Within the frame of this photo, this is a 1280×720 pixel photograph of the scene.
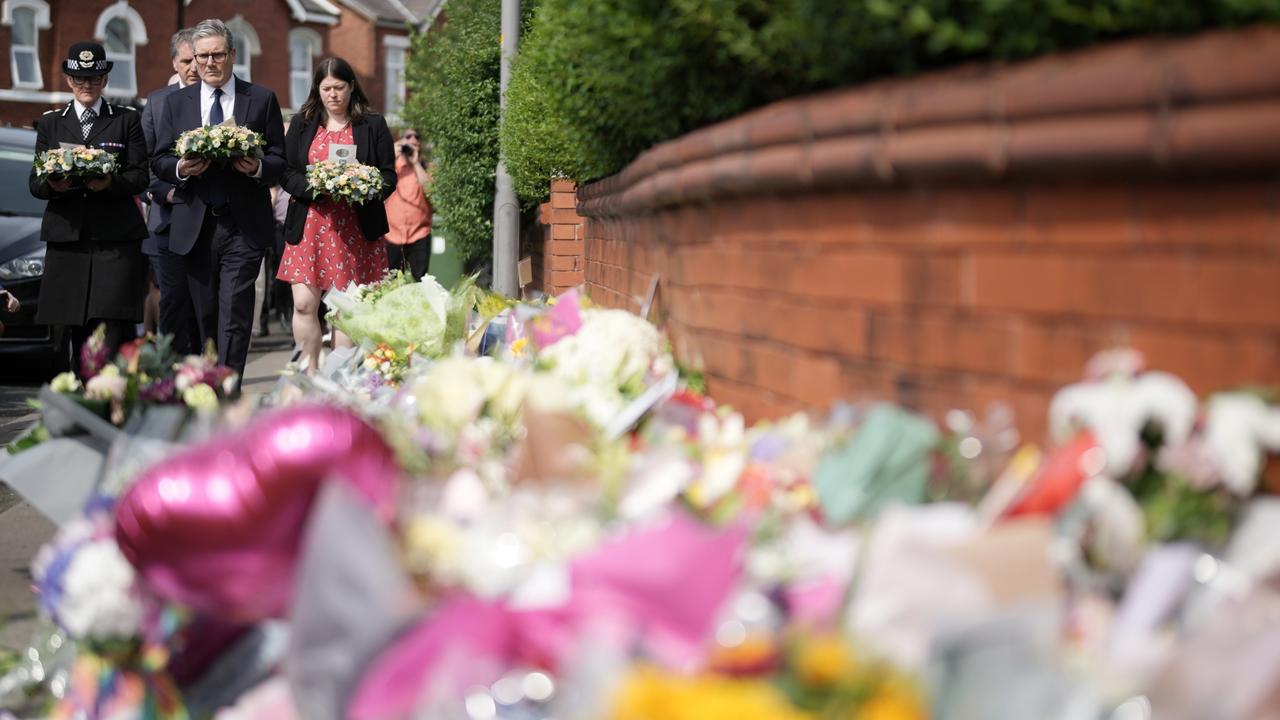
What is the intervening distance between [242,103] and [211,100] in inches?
5.9

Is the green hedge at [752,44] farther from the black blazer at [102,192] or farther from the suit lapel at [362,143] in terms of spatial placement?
the black blazer at [102,192]

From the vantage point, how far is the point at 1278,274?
1950 mm

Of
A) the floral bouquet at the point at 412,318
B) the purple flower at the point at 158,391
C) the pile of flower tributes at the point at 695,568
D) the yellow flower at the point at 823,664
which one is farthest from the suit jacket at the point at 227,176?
the yellow flower at the point at 823,664

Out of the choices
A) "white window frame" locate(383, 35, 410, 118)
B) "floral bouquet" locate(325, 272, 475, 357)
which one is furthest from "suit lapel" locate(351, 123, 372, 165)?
"white window frame" locate(383, 35, 410, 118)

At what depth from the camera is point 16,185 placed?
11.5 metres

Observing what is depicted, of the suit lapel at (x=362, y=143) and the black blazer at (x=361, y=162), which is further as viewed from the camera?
the suit lapel at (x=362, y=143)

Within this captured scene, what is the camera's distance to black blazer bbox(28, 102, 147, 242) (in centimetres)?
765

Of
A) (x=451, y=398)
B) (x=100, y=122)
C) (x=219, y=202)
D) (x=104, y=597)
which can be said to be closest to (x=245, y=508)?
(x=104, y=597)

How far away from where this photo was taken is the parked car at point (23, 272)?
34.3ft

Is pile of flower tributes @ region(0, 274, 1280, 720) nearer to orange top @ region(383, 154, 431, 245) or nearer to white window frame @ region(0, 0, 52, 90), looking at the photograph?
orange top @ region(383, 154, 431, 245)

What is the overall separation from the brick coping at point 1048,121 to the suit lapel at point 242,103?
4.95 meters

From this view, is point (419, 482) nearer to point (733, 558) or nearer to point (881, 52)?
point (733, 558)

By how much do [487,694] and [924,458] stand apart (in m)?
0.77

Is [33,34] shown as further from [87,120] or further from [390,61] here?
[87,120]
